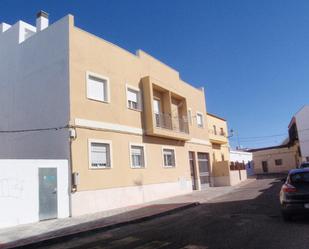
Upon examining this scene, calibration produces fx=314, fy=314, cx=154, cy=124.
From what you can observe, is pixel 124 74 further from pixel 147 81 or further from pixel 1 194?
pixel 1 194

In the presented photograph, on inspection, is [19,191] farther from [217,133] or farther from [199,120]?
[217,133]

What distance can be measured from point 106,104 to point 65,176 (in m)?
4.30

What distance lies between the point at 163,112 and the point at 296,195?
1322 cm

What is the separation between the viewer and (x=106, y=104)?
15.4m

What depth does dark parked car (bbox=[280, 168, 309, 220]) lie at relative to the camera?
8.38 meters

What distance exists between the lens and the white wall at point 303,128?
40500mm

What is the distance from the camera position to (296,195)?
8.51 meters

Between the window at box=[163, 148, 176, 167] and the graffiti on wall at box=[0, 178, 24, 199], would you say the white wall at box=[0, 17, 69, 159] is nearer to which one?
the graffiti on wall at box=[0, 178, 24, 199]

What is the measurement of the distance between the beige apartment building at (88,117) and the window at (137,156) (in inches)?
2.2

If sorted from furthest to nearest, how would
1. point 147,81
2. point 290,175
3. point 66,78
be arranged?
1. point 147,81
2. point 66,78
3. point 290,175

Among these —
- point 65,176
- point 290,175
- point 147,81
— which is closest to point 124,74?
point 147,81

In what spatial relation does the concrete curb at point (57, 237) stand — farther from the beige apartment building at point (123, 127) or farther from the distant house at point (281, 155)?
the distant house at point (281, 155)

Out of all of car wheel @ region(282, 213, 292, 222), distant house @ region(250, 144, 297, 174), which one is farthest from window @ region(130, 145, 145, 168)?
distant house @ region(250, 144, 297, 174)

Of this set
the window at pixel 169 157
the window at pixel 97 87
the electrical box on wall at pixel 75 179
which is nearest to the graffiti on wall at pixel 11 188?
the electrical box on wall at pixel 75 179
